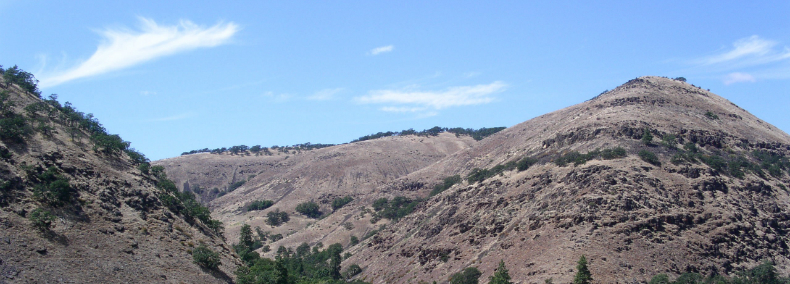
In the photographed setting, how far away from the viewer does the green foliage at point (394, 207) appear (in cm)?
9894

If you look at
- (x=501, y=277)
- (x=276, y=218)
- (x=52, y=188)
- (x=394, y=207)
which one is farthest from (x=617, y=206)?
(x=276, y=218)

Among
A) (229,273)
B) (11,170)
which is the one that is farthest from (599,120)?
(11,170)

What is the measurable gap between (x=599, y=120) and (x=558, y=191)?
88.8ft

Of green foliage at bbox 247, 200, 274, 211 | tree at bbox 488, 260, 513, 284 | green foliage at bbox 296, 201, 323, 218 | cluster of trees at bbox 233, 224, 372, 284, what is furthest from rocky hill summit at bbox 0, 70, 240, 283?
green foliage at bbox 247, 200, 274, 211

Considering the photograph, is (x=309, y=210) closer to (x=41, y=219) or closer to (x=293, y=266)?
(x=293, y=266)

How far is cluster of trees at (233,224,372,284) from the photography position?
2141 inches

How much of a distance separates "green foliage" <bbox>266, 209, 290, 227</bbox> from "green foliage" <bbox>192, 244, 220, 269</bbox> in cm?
6667

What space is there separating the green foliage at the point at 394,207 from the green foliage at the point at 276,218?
19182 mm

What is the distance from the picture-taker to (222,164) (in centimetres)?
17075

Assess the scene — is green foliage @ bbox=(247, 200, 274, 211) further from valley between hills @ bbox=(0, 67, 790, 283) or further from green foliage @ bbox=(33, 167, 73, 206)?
green foliage @ bbox=(33, 167, 73, 206)

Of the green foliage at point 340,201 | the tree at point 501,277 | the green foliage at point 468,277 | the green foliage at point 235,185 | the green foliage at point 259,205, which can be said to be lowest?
the green foliage at point 468,277

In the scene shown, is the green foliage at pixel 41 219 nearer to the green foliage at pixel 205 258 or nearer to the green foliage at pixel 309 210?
the green foliage at pixel 205 258

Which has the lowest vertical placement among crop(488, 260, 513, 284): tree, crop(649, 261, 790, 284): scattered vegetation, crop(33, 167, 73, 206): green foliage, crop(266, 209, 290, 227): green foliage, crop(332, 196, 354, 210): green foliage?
crop(649, 261, 790, 284): scattered vegetation

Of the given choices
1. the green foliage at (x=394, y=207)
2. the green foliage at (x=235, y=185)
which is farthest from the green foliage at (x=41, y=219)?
the green foliage at (x=235, y=185)
